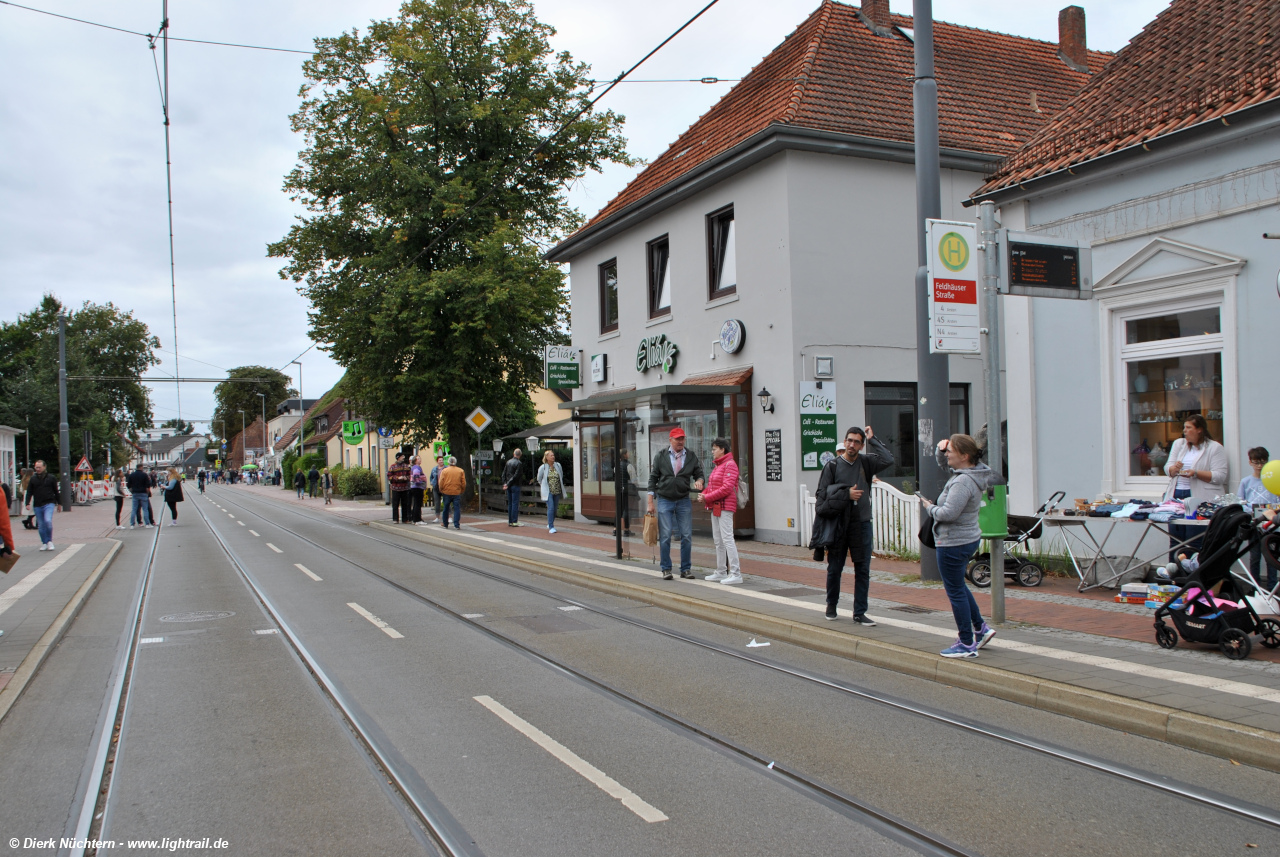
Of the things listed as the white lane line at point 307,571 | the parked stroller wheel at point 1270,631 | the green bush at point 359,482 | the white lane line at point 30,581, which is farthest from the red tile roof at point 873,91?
the green bush at point 359,482

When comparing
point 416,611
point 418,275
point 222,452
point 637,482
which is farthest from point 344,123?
point 222,452

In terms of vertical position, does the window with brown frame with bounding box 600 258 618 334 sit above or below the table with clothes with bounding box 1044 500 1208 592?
above

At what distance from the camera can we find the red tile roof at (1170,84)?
9531 millimetres

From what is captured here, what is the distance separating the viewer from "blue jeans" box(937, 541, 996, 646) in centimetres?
672

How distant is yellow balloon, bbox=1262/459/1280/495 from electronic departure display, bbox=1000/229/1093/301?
209 cm

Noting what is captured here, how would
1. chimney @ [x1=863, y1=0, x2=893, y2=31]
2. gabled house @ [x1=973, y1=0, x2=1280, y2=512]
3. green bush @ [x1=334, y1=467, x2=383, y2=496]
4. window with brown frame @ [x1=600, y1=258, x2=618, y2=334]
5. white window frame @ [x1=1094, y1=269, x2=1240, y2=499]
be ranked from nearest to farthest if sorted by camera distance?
1. gabled house @ [x1=973, y1=0, x2=1280, y2=512]
2. white window frame @ [x1=1094, y1=269, x2=1240, y2=499]
3. chimney @ [x1=863, y1=0, x2=893, y2=31]
4. window with brown frame @ [x1=600, y1=258, x2=618, y2=334]
5. green bush @ [x1=334, y1=467, x2=383, y2=496]

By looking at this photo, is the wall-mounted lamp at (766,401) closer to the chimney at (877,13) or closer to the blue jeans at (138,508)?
the chimney at (877,13)

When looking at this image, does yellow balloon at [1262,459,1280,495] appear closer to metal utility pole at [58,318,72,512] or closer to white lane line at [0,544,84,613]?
white lane line at [0,544,84,613]

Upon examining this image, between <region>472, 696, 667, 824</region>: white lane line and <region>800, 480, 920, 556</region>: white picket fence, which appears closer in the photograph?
<region>472, 696, 667, 824</region>: white lane line

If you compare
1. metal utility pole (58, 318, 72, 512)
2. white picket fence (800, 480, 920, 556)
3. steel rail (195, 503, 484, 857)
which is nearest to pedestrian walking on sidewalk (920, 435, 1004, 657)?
steel rail (195, 503, 484, 857)

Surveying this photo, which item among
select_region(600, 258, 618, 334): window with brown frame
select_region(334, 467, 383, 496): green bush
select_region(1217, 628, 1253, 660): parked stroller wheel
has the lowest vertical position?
select_region(334, 467, 383, 496): green bush

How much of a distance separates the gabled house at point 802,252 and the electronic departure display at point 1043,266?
6.85 metres

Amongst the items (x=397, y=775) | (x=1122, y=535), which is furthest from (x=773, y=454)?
(x=397, y=775)

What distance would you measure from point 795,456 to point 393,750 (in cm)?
1090
